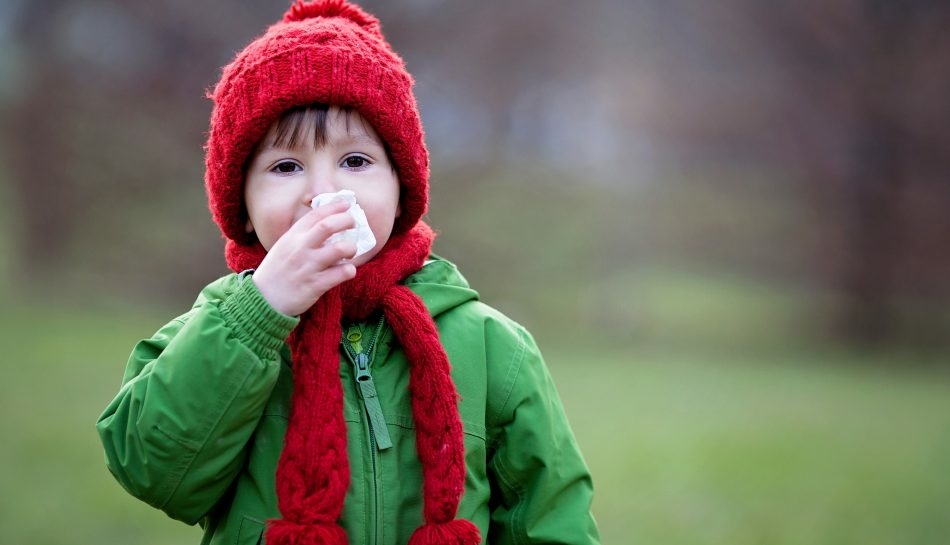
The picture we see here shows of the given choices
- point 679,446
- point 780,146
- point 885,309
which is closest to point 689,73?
point 780,146

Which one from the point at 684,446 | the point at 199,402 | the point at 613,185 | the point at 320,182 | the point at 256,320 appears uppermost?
the point at 320,182

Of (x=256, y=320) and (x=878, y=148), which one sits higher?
(x=878, y=148)

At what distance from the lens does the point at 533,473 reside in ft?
6.15

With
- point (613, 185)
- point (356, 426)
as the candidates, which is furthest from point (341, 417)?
point (613, 185)

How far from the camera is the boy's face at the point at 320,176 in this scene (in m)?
1.74

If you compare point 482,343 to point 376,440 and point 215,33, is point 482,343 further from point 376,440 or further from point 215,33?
point 215,33

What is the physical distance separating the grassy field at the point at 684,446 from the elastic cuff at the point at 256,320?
2654 millimetres

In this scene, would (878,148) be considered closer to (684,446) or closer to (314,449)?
(684,446)

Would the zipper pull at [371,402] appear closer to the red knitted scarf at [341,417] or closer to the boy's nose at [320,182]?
the red knitted scarf at [341,417]

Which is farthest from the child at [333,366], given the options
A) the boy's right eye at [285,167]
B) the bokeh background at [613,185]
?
the bokeh background at [613,185]

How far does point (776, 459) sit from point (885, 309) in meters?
5.36

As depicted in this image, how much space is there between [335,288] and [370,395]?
0.22 m

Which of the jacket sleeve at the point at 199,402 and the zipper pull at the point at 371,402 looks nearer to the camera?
the jacket sleeve at the point at 199,402

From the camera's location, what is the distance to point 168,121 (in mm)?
10680
